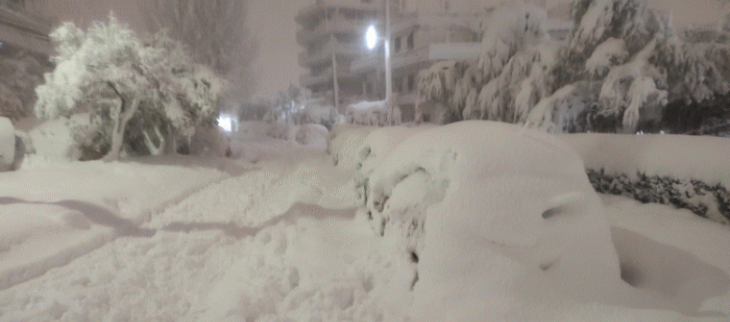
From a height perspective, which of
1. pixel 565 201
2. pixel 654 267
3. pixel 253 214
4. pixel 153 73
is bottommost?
pixel 253 214

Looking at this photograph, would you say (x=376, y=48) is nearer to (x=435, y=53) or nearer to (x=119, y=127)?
(x=435, y=53)

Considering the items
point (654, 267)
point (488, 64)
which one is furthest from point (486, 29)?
point (654, 267)

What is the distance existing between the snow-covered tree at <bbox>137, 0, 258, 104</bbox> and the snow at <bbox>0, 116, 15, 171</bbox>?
19.7 m

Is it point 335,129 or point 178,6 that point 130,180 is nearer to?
point 335,129

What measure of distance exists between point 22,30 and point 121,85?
15838 millimetres

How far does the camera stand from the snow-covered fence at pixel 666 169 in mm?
3840

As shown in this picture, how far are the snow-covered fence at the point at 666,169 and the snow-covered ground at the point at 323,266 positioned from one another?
0.19 metres

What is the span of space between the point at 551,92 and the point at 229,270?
8.82 metres

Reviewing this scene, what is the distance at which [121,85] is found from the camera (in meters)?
9.95

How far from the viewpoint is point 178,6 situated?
30.0 meters

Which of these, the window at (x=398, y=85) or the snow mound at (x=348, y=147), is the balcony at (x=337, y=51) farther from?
the snow mound at (x=348, y=147)

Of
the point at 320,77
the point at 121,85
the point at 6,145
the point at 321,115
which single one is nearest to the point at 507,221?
the point at 121,85

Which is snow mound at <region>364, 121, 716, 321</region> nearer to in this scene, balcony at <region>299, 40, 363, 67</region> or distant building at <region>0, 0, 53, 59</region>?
distant building at <region>0, 0, 53, 59</region>

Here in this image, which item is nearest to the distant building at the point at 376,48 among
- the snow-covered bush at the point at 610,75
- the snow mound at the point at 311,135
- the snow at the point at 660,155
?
the snow mound at the point at 311,135
